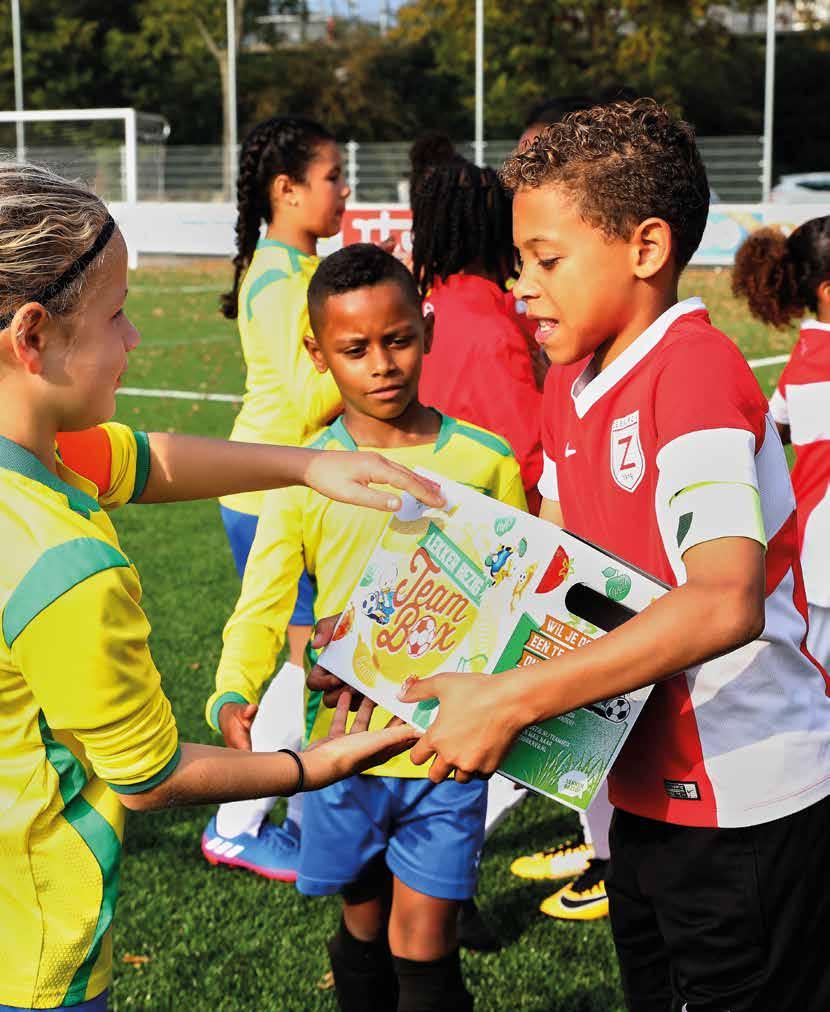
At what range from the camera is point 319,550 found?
303 centimetres

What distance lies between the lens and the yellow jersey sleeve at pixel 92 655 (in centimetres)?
177

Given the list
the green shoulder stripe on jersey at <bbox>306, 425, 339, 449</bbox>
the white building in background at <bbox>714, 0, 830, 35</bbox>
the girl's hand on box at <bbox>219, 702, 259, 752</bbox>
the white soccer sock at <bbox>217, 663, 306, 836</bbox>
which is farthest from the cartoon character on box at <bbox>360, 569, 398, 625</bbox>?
the white building in background at <bbox>714, 0, 830, 35</bbox>

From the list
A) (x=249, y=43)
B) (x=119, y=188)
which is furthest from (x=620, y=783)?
(x=249, y=43)

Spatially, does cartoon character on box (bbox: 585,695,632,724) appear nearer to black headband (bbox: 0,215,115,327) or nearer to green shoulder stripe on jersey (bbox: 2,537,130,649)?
green shoulder stripe on jersey (bbox: 2,537,130,649)

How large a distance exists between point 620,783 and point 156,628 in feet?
15.5

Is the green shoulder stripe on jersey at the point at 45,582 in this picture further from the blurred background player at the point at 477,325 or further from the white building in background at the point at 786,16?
the white building in background at the point at 786,16

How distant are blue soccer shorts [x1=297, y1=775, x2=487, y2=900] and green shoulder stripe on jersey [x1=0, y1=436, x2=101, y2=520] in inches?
49.5

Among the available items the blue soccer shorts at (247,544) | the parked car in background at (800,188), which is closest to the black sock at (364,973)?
the blue soccer shorts at (247,544)

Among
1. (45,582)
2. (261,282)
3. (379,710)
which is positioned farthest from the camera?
(261,282)

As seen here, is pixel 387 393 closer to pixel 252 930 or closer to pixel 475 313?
pixel 475 313

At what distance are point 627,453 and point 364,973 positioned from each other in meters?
1.66

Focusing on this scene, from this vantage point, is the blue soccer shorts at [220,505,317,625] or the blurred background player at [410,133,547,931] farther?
the blue soccer shorts at [220,505,317,625]

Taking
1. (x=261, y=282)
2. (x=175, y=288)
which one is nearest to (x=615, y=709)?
(x=261, y=282)

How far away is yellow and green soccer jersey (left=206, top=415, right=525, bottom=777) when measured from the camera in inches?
116
